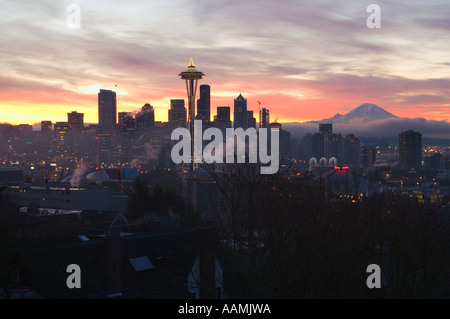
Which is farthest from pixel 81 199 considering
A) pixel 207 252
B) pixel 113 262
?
pixel 207 252

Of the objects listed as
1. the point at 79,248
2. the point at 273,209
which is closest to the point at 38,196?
the point at 79,248

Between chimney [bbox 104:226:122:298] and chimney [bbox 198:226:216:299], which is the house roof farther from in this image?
chimney [bbox 198:226:216:299]

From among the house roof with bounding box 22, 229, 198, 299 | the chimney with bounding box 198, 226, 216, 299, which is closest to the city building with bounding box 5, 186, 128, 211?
the house roof with bounding box 22, 229, 198, 299

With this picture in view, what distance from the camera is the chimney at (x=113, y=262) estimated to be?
19.7 metres

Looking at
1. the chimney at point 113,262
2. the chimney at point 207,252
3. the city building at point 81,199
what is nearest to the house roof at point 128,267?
the chimney at point 113,262

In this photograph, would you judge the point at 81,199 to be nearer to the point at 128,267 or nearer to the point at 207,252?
the point at 128,267

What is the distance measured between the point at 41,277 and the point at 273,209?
1012 cm

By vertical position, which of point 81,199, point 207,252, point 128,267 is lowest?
point 81,199

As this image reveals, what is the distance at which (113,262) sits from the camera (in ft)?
64.8

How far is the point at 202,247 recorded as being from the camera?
20625mm

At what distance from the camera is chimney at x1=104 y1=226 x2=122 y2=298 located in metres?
19.7

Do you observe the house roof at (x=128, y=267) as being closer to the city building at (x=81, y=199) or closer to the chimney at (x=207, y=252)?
the chimney at (x=207, y=252)

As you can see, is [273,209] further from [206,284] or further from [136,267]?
[136,267]
